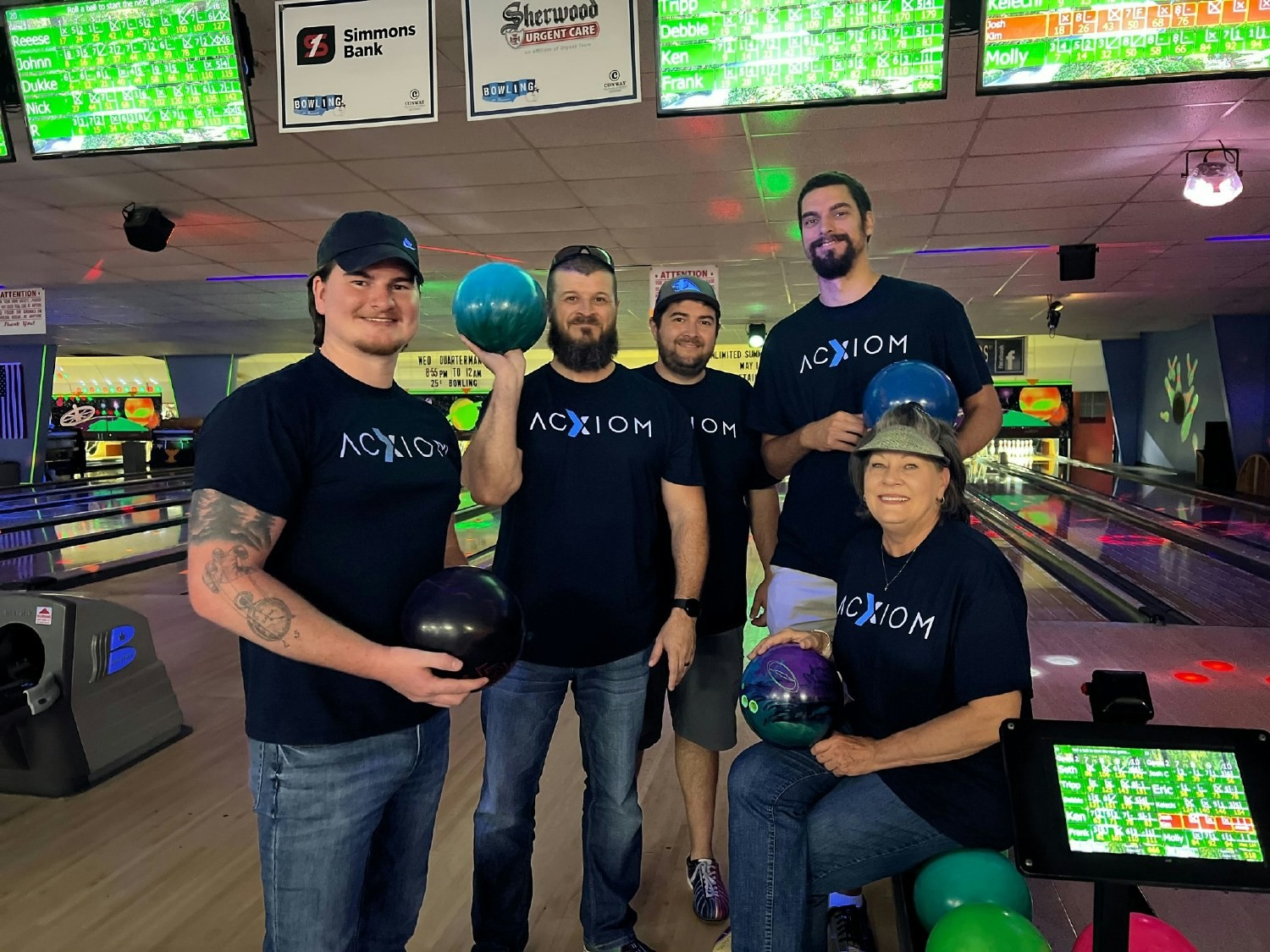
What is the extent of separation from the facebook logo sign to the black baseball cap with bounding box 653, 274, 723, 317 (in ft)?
7.04

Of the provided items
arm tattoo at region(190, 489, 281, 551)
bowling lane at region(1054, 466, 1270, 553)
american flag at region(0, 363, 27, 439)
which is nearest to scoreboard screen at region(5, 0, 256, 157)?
arm tattoo at region(190, 489, 281, 551)

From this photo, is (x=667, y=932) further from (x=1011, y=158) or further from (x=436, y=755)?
(x=1011, y=158)

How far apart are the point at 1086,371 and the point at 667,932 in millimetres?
17859

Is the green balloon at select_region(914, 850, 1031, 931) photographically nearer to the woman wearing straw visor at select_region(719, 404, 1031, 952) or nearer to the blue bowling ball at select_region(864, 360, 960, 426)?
the woman wearing straw visor at select_region(719, 404, 1031, 952)

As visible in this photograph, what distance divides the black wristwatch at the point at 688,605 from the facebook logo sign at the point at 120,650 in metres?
2.14

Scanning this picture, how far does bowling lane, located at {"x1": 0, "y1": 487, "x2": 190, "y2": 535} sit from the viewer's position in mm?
9165

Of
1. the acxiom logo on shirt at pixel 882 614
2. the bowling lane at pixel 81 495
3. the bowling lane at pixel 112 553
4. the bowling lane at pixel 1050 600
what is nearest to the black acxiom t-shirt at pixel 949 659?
the acxiom logo on shirt at pixel 882 614

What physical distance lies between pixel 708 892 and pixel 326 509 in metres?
1.38

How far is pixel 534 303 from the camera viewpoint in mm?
1674

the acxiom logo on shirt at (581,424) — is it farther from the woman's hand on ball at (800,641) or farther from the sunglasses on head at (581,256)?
the woman's hand on ball at (800,641)

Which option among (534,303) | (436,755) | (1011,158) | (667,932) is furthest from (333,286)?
(1011,158)

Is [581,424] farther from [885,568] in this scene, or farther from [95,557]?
[95,557]

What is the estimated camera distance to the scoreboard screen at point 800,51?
8.04 ft

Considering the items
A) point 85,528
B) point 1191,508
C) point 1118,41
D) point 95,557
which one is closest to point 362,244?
point 1118,41
